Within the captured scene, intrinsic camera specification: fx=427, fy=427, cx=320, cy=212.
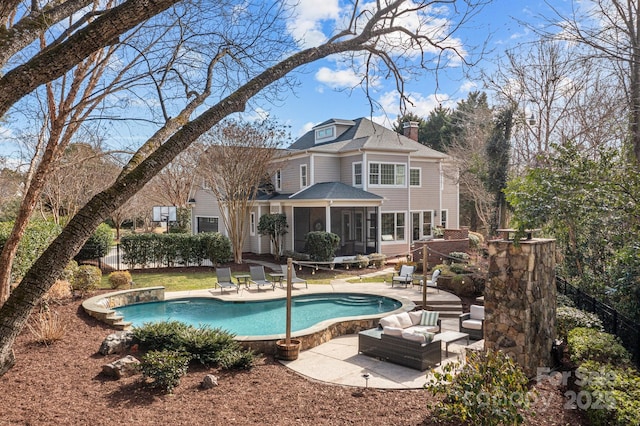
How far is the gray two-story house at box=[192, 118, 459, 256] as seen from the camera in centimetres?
2266

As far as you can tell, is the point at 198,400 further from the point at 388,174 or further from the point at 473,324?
the point at 388,174

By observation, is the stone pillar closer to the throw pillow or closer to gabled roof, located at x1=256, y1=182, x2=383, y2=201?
the throw pillow

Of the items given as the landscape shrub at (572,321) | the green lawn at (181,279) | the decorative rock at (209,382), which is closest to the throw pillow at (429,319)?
the landscape shrub at (572,321)

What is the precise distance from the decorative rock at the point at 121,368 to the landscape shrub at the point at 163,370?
0.31m

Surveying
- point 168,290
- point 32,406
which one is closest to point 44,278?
point 32,406

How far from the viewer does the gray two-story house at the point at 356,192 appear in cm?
2266

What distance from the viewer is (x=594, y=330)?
754 cm

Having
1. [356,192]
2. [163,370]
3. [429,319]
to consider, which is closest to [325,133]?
[356,192]

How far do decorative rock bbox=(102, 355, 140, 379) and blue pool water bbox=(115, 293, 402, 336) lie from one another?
4853 millimetres

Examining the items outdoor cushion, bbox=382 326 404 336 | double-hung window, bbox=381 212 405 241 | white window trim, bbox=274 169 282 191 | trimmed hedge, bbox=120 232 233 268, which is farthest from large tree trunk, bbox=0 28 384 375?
white window trim, bbox=274 169 282 191

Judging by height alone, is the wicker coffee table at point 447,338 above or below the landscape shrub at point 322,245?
below

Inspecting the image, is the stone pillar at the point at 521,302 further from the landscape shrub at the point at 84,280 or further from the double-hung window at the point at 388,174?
the double-hung window at the point at 388,174

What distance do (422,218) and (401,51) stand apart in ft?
65.3

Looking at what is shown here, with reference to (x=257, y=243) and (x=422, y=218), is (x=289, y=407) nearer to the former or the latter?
(x=257, y=243)
